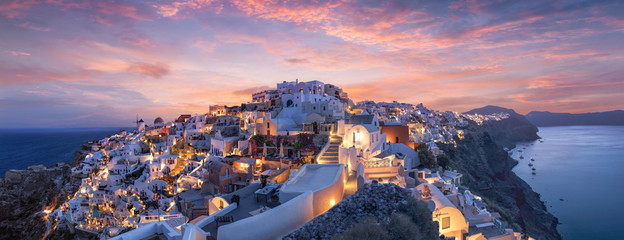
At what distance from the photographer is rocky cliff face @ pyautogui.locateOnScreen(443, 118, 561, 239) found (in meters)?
25.9

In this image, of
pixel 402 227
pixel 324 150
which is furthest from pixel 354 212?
pixel 324 150

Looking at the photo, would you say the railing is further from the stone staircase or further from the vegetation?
the vegetation

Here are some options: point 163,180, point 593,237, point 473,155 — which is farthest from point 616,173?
point 163,180

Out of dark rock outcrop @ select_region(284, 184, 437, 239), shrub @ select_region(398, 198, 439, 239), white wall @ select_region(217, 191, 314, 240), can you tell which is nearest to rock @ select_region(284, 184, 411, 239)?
dark rock outcrop @ select_region(284, 184, 437, 239)

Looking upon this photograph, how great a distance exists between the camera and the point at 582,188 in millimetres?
40781

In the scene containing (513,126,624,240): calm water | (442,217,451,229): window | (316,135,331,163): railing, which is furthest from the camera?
(513,126,624,240): calm water

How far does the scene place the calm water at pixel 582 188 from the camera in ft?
93.9

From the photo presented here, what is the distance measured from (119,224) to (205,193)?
948cm

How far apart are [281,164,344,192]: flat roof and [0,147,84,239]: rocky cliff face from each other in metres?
34.4

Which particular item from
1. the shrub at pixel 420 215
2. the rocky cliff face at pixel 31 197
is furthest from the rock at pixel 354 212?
the rocky cliff face at pixel 31 197

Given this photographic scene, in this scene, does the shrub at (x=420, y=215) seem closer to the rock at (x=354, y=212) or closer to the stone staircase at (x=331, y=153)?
the rock at (x=354, y=212)

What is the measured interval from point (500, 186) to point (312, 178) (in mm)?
34150

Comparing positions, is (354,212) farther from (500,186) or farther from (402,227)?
(500,186)

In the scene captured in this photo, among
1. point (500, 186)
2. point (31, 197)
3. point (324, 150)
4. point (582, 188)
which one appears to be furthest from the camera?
point (582, 188)
